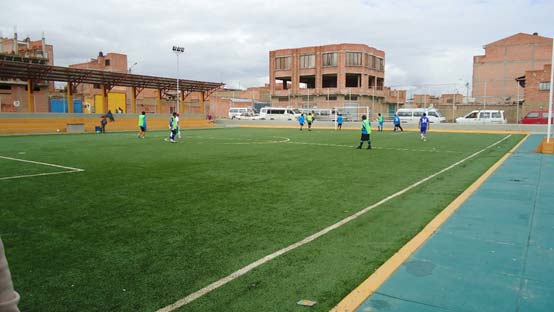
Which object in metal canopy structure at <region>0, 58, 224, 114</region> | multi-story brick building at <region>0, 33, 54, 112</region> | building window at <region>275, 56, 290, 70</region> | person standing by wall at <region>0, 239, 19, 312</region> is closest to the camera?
person standing by wall at <region>0, 239, 19, 312</region>

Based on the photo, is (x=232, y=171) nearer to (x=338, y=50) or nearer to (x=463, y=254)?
(x=463, y=254)

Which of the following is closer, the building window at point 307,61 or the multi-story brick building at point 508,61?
the multi-story brick building at point 508,61

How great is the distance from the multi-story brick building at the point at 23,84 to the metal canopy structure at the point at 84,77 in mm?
1301

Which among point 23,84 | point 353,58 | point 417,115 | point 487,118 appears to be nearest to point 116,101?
point 23,84

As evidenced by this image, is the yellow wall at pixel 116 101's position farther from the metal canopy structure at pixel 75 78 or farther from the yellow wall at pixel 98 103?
the metal canopy structure at pixel 75 78

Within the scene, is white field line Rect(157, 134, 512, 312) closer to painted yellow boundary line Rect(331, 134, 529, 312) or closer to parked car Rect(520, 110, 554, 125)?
painted yellow boundary line Rect(331, 134, 529, 312)

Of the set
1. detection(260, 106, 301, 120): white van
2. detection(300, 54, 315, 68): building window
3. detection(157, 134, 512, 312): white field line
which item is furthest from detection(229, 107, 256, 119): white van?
detection(157, 134, 512, 312): white field line

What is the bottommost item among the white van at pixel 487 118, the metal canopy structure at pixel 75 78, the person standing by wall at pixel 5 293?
the person standing by wall at pixel 5 293

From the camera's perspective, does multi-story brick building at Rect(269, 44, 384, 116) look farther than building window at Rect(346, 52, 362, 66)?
No

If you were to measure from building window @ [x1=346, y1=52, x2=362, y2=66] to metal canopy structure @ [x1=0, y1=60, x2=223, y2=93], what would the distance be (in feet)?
88.0

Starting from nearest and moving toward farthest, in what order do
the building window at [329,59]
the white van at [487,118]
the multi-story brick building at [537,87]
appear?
the white van at [487,118] → the multi-story brick building at [537,87] → the building window at [329,59]

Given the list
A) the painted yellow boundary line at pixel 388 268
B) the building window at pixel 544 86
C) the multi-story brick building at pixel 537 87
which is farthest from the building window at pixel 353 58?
the painted yellow boundary line at pixel 388 268

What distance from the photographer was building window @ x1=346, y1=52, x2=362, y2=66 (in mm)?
66725

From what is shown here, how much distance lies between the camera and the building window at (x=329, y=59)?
2672 inches
